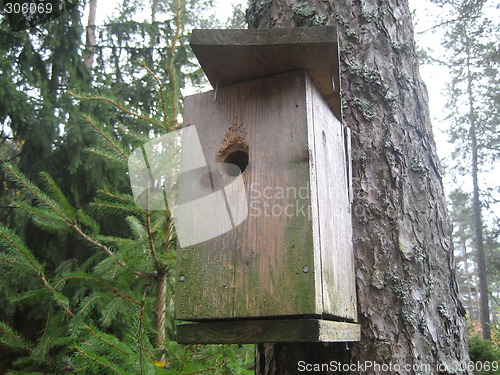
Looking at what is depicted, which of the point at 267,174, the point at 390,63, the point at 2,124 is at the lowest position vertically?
the point at 267,174

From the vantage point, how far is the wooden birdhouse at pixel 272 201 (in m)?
1.31

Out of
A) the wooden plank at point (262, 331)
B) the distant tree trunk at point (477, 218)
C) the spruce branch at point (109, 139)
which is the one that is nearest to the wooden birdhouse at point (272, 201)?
the wooden plank at point (262, 331)

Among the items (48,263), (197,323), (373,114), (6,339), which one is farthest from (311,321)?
(48,263)

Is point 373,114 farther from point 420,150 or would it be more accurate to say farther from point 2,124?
point 2,124

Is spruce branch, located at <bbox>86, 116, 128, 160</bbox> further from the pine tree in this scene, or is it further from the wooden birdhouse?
the pine tree

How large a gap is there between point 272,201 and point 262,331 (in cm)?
40

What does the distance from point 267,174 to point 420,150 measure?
0.97m

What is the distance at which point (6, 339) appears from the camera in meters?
2.53

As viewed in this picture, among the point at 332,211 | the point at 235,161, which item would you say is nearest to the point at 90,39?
the point at 235,161

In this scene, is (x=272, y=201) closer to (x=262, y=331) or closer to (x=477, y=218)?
(x=262, y=331)

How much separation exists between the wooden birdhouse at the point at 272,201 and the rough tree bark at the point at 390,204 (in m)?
0.14

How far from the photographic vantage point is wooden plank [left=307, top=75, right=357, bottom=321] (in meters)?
1.43

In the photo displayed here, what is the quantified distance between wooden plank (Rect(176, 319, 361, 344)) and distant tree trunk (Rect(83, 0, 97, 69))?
620 centimetres

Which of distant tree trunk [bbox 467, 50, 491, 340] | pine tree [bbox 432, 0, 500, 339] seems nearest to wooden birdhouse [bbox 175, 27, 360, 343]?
pine tree [bbox 432, 0, 500, 339]
